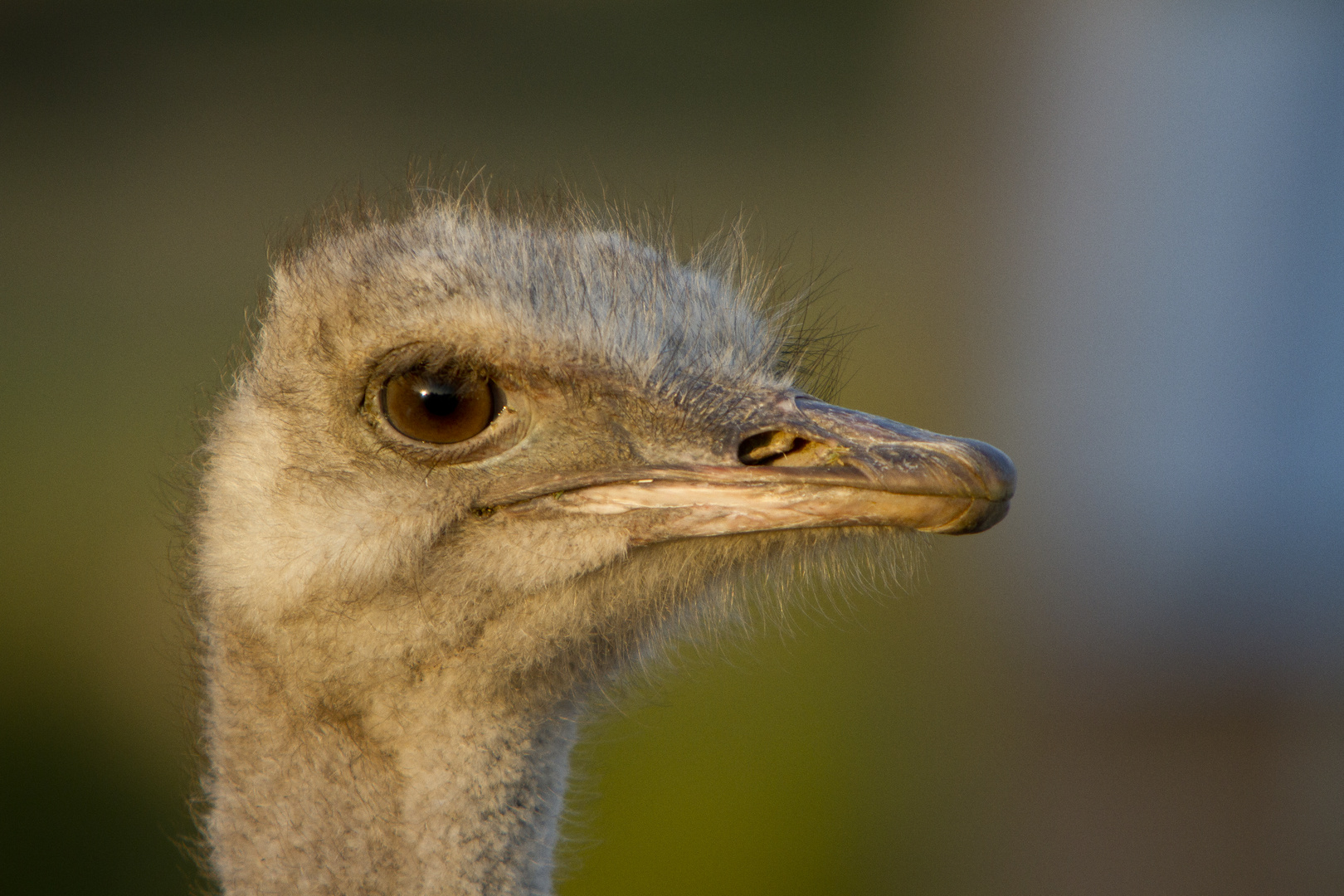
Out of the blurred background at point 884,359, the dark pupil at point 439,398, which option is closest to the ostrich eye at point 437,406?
the dark pupil at point 439,398

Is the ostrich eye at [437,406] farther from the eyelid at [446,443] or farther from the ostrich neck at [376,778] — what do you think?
the ostrich neck at [376,778]

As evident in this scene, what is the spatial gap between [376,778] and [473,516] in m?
0.30

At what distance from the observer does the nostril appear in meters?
1.16

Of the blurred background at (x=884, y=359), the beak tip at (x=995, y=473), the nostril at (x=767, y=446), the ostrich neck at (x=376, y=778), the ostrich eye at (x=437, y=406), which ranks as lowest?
the ostrich neck at (x=376, y=778)

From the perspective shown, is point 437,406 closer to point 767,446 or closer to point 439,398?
point 439,398

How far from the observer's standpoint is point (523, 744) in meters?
1.29

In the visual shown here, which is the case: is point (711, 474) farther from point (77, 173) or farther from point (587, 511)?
point (77, 173)

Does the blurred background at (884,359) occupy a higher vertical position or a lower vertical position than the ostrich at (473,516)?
higher

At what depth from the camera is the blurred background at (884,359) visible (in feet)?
11.9

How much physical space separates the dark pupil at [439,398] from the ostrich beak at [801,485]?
0.31 feet

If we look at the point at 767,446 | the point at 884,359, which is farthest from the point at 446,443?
the point at 884,359

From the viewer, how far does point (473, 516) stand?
119 centimetres

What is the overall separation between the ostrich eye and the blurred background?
83.2 inches

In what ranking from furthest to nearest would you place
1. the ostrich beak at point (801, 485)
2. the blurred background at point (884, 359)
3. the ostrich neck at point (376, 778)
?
the blurred background at point (884, 359) < the ostrich neck at point (376, 778) < the ostrich beak at point (801, 485)
